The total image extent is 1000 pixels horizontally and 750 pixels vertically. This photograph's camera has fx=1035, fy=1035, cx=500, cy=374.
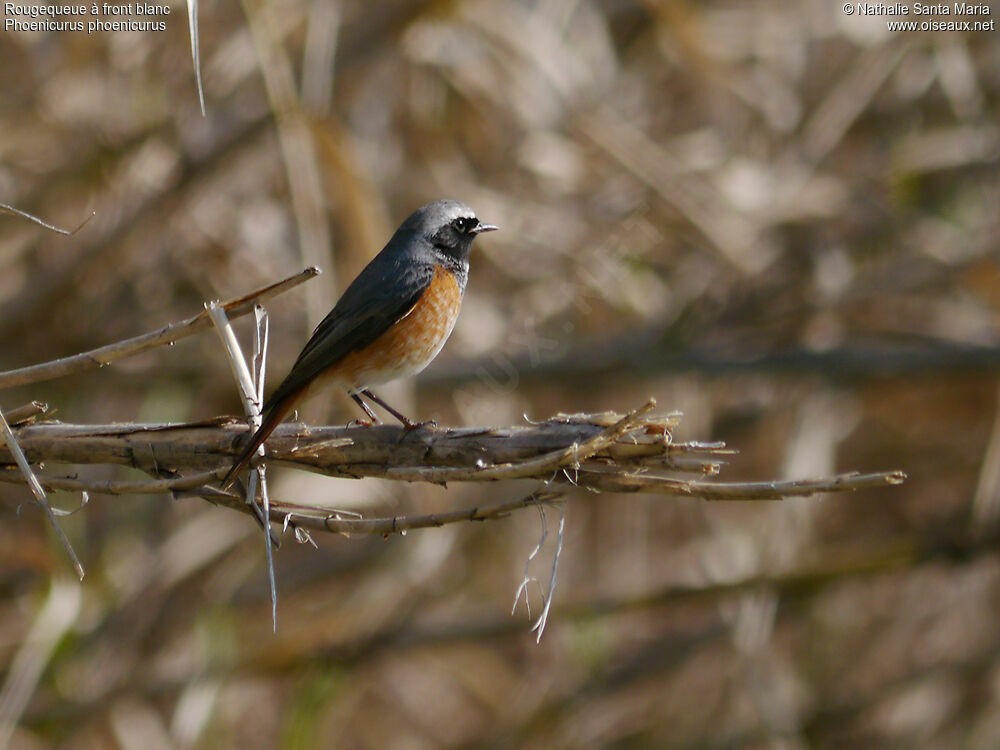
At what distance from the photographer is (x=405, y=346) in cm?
378

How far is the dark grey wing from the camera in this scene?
3.43m

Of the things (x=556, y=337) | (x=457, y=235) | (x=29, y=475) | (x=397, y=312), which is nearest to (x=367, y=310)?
(x=397, y=312)

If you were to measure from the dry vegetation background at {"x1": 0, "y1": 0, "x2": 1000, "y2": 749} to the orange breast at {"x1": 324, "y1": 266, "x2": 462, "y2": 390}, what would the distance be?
1117 mm

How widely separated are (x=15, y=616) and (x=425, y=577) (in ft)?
7.87

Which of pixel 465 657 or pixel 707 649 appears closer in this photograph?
pixel 707 649

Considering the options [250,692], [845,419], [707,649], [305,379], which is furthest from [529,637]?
[305,379]

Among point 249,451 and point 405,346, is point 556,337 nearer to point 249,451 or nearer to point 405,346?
point 405,346

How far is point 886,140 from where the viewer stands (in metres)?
7.14

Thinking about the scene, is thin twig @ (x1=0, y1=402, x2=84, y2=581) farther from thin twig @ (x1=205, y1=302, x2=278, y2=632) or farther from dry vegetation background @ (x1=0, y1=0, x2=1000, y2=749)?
dry vegetation background @ (x1=0, y1=0, x2=1000, y2=749)

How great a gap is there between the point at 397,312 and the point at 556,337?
252 centimetres

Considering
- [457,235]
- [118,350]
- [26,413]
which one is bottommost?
[26,413]

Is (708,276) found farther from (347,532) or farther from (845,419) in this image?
(347,532)

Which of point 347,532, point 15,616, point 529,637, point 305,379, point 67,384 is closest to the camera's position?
point 347,532

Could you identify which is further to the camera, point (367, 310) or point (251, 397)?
point (367, 310)
